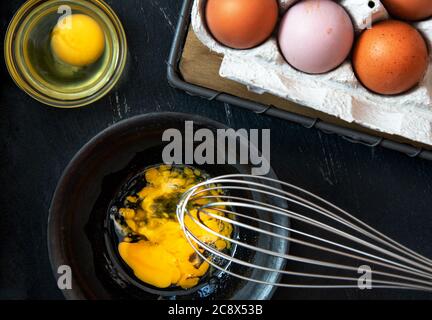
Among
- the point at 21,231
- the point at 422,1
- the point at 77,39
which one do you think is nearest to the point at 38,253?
the point at 21,231

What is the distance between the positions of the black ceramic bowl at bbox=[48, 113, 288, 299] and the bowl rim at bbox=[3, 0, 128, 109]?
0.11 metres

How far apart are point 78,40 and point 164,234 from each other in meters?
0.32

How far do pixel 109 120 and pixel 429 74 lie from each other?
478 millimetres

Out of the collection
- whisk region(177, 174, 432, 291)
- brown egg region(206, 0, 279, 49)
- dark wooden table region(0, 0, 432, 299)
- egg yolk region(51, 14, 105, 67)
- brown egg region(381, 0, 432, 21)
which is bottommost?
whisk region(177, 174, 432, 291)

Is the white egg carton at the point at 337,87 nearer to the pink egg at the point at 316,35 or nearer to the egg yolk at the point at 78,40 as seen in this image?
the pink egg at the point at 316,35

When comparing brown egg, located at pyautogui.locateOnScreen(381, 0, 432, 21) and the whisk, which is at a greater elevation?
brown egg, located at pyautogui.locateOnScreen(381, 0, 432, 21)

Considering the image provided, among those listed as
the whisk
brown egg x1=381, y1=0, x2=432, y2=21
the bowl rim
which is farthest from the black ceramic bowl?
brown egg x1=381, y1=0, x2=432, y2=21

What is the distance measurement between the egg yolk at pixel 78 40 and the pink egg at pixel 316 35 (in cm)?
30


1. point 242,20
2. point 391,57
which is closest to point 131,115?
point 242,20

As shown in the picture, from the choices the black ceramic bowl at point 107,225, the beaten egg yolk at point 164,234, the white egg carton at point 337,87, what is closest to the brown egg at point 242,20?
the white egg carton at point 337,87

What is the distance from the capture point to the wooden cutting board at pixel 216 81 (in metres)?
0.89

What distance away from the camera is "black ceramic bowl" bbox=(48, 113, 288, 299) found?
0.84m

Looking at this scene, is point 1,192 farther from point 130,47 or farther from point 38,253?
point 130,47

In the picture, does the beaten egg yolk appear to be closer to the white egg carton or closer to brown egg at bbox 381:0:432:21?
the white egg carton
